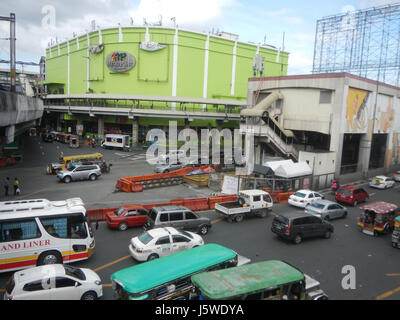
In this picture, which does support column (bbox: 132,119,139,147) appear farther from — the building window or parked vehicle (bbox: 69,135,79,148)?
the building window

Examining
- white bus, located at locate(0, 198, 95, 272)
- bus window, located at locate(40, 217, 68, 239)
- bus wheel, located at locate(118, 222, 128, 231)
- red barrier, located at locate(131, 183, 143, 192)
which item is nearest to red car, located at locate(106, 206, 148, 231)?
bus wheel, located at locate(118, 222, 128, 231)

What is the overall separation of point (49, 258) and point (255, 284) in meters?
8.03

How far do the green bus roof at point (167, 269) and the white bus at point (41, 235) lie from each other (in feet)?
12.3

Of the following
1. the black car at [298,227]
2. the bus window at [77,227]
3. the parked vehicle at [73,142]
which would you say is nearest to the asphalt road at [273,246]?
the black car at [298,227]

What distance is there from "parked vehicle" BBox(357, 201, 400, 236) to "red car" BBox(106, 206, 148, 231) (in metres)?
12.0

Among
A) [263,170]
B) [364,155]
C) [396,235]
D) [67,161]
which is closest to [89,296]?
[396,235]

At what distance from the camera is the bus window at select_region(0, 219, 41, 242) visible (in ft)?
37.4

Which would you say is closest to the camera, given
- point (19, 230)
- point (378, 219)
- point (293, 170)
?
point (19, 230)

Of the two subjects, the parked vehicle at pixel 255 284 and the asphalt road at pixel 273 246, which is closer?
the parked vehicle at pixel 255 284

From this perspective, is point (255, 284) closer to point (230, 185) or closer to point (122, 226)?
point (122, 226)

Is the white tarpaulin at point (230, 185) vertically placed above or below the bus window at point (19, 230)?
below

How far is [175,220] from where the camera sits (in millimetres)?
15555

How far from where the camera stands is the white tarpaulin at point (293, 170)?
85.1ft

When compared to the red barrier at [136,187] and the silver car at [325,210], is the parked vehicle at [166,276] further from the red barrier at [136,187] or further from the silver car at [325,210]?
the red barrier at [136,187]
